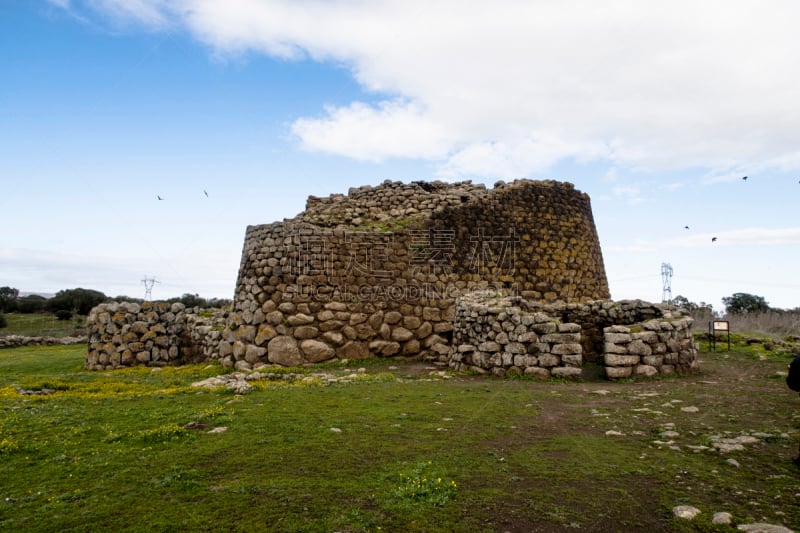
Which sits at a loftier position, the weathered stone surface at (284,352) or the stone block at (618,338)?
the stone block at (618,338)

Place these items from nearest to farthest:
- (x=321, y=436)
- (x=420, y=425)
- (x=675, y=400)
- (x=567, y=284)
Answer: (x=321, y=436) < (x=420, y=425) < (x=675, y=400) < (x=567, y=284)

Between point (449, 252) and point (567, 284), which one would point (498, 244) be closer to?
point (449, 252)

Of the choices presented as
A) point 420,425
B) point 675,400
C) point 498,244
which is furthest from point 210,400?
point 498,244

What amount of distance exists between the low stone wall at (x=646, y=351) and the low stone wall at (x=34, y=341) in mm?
24897

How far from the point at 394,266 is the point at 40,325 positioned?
3264cm

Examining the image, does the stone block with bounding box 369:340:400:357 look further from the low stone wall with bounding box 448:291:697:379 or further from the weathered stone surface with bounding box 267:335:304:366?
the low stone wall with bounding box 448:291:697:379

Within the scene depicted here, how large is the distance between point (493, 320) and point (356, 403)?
4.91 metres

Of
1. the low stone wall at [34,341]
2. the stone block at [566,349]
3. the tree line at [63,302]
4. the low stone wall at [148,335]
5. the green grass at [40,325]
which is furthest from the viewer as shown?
the tree line at [63,302]

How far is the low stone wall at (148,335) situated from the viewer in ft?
52.8

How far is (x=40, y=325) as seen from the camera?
116ft

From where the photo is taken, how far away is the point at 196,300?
129 ft

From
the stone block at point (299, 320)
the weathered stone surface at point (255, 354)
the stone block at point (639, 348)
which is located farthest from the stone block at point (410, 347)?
the stone block at point (639, 348)

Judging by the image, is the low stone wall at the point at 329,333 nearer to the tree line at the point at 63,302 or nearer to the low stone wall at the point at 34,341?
the low stone wall at the point at 34,341

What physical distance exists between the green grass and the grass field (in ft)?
77.7
